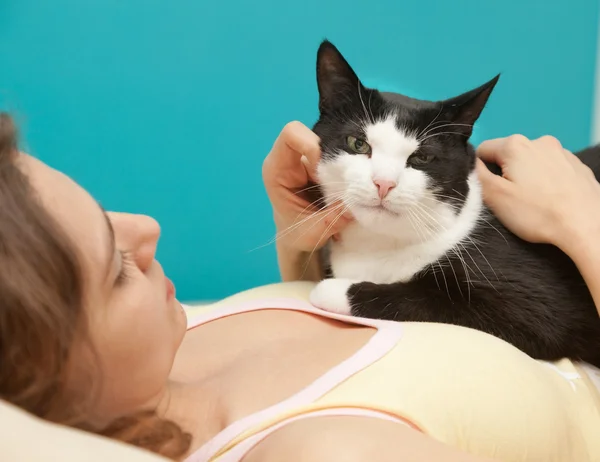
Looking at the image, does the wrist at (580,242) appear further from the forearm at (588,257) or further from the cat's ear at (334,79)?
the cat's ear at (334,79)

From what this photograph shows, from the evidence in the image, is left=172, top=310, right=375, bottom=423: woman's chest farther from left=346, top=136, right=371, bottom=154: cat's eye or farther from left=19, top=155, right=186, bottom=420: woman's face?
left=346, top=136, right=371, bottom=154: cat's eye

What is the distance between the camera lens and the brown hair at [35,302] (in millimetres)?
549

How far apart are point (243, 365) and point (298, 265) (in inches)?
16.2

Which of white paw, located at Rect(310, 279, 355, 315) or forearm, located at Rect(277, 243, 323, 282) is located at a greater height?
white paw, located at Rect(310, 279, 355, 315)

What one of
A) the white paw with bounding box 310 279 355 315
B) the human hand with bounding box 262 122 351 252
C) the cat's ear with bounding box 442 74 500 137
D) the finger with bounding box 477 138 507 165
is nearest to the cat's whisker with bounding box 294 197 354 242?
the human hand with bounding box 262 122 351 252

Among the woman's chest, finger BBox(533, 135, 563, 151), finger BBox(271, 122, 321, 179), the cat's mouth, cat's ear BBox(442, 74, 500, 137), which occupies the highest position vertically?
cat's ear BBox(442, 74, 500, 137)

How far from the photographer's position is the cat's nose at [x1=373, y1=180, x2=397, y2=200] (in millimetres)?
911

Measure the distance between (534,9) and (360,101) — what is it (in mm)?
1006

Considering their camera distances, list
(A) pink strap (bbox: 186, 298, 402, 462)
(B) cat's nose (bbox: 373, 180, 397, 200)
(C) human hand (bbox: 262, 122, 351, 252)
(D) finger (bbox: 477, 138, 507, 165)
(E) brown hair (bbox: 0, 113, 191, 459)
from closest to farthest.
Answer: (E) brown hair (bbox: 0, 113, 191, 459) < (A) pink strap (bbox: 186, 298, 402, 462) < (B) cat's nose (bbox: 373, 180, 397, 200) < (C) human hand (bbox: 262, 122, 351, 252) < (D) finger (bbox: 477, 138, 507, 165)

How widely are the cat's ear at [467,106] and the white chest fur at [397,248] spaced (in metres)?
0.11

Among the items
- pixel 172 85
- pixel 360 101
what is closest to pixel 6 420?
pixel 360 101

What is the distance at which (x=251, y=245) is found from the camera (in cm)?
181

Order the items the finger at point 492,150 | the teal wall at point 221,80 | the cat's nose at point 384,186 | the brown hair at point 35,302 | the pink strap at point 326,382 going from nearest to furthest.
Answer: the brown hair at point 35,302 < the pink strap at point 326,382 < the cat's nose at point 384,186 < the finger at point 492,150 < the teal wall at point 221,80

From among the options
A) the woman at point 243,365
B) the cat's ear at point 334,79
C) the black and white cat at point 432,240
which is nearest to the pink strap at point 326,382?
the woman at point 243,365
